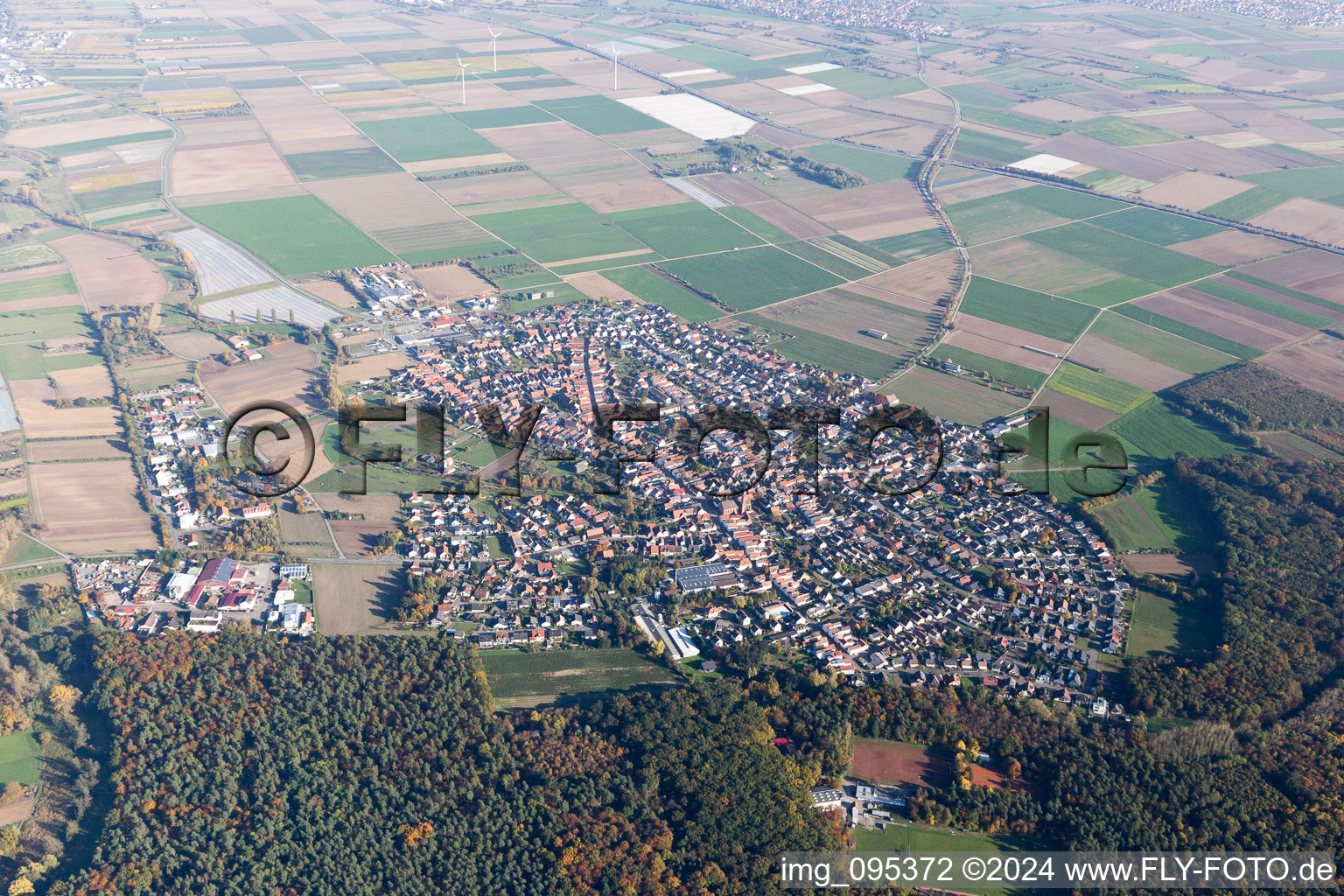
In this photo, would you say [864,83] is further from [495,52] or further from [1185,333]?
[1185,333]

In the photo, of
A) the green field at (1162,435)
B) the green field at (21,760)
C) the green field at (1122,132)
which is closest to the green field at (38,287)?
the green field at (21,760)

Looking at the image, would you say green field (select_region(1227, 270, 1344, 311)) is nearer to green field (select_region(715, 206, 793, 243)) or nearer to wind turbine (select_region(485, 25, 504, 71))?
green field (select_region(715, 206, 793, 243))

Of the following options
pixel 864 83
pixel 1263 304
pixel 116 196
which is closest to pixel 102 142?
pixel 116 196

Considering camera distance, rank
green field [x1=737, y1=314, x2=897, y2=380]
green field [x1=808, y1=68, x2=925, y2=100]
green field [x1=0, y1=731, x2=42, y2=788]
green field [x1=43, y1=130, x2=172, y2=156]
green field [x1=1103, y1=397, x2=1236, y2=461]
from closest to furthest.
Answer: green field [x1=0, y1=731, x2=42, y2=788]
green field [x1=1103, y1=397, x2=1236, y2=461]
green field [x1=737, y1=314, x2=897, y2=380]
green field [x1=43, y1=130, x2=172, y2=156]
green field [x1=808, y1=68, x2=925, y2=100]


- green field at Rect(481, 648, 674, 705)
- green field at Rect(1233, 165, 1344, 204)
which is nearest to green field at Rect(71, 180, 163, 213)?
green field at Rect(481, 648, 674, 705)

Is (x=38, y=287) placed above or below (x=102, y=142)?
below

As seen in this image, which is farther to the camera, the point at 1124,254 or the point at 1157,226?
the point at 1157,226
